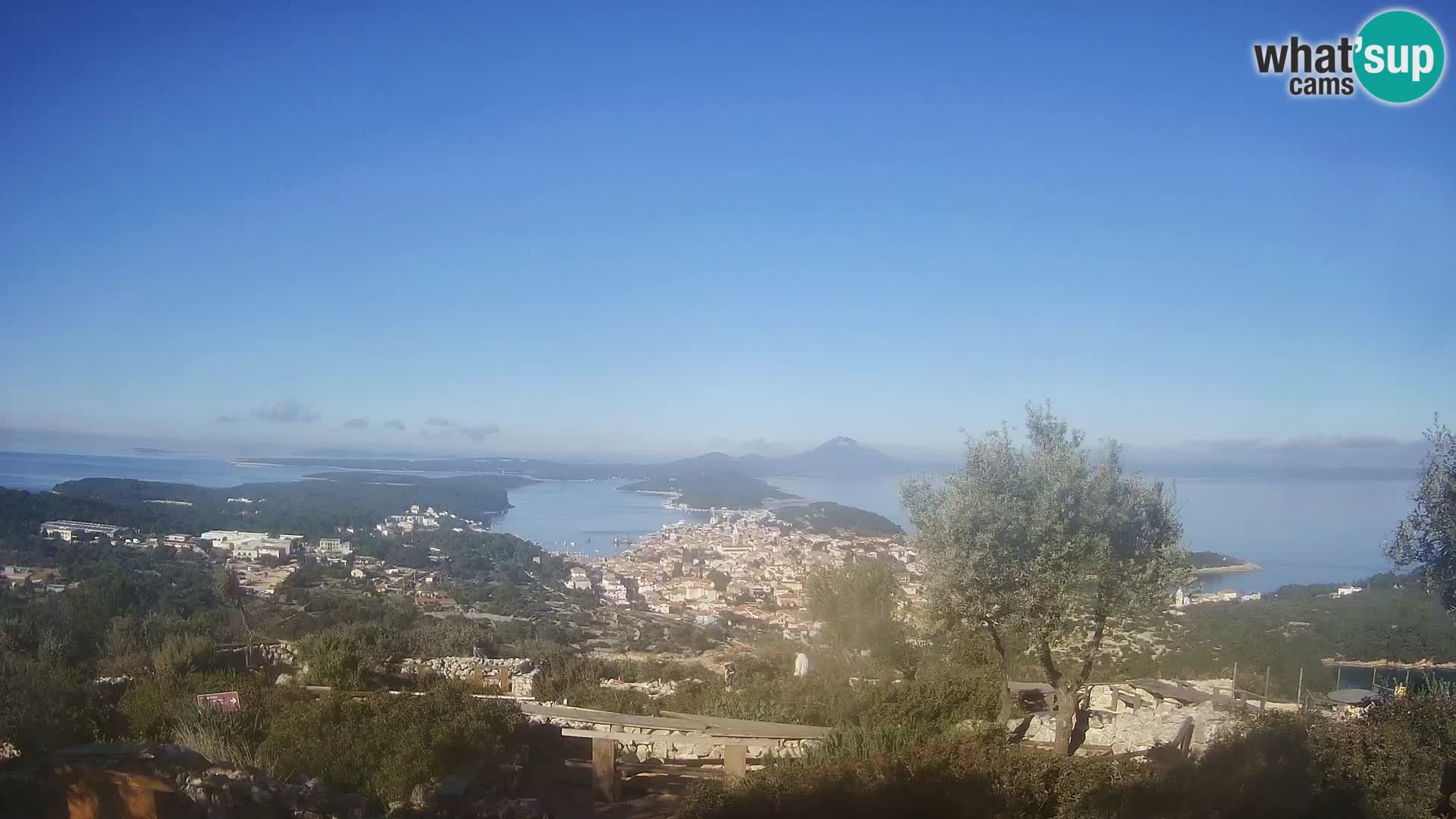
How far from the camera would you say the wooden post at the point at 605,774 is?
889 cm

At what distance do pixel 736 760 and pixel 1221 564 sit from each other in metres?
10.8

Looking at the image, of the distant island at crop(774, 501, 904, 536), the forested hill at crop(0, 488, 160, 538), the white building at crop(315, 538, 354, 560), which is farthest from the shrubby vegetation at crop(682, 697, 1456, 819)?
the white building at crop(315, 538, 354, 560)

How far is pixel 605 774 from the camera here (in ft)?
29.4

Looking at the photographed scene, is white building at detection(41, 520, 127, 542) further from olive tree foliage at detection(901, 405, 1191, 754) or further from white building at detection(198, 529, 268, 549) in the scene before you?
olive tree foliage at detection(901, 405, 1191, 754)

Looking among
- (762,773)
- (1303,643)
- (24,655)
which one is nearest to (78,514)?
(24,655)

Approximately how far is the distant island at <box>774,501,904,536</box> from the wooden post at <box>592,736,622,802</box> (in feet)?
35.9

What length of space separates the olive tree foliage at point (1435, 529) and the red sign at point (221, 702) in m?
11.9

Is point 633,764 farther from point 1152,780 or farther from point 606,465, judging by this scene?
point 606,465

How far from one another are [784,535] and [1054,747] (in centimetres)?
1794

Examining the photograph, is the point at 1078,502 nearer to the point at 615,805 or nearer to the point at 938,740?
the point at 938,740

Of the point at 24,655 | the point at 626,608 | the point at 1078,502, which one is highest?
the point at 1078,502

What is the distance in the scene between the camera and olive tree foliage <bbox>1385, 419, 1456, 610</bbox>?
878cm

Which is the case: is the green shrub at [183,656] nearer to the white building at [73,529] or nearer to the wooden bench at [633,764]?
the wooden bench at [633,764]

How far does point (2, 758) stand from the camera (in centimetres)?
825
